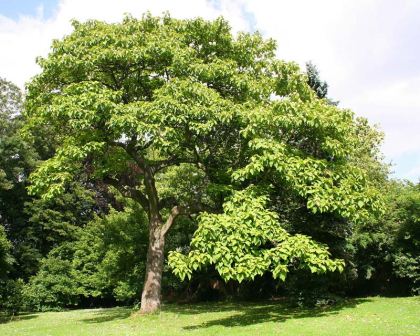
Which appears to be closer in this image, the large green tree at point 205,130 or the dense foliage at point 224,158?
the large green tree at point 205,130

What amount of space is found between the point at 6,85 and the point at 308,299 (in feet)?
122

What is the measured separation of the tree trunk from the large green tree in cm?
5

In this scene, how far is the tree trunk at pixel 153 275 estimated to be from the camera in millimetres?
19266

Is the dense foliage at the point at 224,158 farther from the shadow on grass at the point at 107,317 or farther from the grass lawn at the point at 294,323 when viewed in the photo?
the shadow on grass at the point at 107,317

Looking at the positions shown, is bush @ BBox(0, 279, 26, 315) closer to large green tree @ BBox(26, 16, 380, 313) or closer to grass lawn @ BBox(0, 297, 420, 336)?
large green tree @ BBox(26, 16, 380, 313)

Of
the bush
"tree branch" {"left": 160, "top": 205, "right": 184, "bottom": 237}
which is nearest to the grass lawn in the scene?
"tree branch" {"left": 160, "top": 205, "right": 184, "bottom": 237}

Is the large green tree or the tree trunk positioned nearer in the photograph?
the large green tree

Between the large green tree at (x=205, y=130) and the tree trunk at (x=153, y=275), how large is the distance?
0.16ft

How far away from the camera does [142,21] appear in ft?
64.4

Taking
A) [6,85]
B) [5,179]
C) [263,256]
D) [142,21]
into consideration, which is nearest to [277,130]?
[263,256]

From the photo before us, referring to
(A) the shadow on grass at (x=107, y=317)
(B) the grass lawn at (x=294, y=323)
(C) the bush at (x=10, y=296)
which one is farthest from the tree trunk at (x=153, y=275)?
(C) the bush at (x=10, y=296)

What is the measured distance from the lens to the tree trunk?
19.3 metres

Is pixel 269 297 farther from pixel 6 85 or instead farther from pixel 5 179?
pixel 6 85

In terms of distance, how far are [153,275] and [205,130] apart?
7325 millimetres
